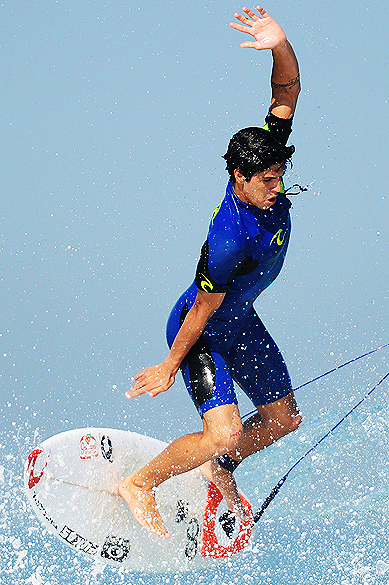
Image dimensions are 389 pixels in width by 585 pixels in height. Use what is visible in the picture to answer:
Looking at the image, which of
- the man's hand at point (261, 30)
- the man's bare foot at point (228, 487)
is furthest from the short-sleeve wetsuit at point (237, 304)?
the man's bare foot at point (228, 487)

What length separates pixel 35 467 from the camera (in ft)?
11.5

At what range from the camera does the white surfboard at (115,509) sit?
3508mm

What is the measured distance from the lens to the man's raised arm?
9.20ft

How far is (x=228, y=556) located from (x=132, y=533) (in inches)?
20.5

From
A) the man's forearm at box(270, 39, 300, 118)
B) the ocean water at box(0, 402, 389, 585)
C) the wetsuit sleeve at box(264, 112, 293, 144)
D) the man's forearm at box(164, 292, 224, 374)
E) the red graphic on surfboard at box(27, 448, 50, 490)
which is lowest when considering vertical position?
the ocean water at box(0, 402, 389, 585)

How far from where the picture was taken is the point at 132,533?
3588 millimetres

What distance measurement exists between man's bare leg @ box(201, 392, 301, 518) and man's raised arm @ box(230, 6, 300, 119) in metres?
1.39

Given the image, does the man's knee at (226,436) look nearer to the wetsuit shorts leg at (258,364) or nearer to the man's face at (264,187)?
the wetsuit shorts leg at (258,364)

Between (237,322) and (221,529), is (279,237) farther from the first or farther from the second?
(221,529)

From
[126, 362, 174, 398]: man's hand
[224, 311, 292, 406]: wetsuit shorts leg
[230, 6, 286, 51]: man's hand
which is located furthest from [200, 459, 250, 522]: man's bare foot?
[230, 6, 286, 51]: man's hand

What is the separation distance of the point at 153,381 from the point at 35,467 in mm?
944

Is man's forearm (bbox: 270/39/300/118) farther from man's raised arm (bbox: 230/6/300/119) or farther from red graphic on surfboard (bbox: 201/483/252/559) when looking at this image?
red graphic on surfboard (bbox: 201/483/252/559)

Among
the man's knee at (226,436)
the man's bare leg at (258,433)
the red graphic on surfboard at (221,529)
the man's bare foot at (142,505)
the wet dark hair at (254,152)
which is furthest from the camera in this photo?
the red graphic on surfboard at (221,529)

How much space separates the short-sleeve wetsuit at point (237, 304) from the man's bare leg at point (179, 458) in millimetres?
71
